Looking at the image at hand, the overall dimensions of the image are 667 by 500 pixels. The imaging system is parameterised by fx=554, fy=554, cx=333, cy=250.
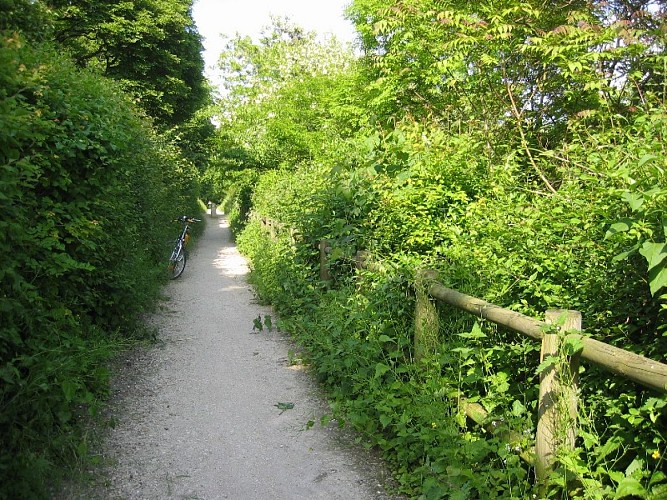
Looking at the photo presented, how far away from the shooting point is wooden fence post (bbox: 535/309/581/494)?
9.34ft

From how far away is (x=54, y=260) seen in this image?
13.2 feet

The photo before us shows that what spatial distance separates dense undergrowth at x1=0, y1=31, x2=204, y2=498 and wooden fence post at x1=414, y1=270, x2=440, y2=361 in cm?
240

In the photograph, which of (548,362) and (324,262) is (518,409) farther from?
(324,262)

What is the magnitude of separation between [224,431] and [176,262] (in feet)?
30.5

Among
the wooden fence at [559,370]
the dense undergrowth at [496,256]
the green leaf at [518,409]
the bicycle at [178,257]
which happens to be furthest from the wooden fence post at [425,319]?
the bicycle at [178,257]

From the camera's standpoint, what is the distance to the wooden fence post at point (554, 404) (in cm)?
285

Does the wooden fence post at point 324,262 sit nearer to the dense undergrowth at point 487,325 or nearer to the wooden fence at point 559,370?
the dense undergrowth at point 487,325

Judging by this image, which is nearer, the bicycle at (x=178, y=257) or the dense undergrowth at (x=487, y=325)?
the dense undergrowth at (x=487, y=325)

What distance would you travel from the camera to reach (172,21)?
69.8 ft

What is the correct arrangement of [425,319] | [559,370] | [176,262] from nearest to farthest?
1. [559,370]
2. [425,319]
3. [176,262]

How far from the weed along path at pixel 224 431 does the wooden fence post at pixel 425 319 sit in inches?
37.1

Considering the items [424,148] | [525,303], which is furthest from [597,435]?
[424,148]

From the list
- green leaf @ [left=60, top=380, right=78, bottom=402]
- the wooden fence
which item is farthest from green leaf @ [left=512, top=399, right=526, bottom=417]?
green leaf @ [left=60, top=380, right=78, bottom=402]

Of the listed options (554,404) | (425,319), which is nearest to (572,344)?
(554,404)
